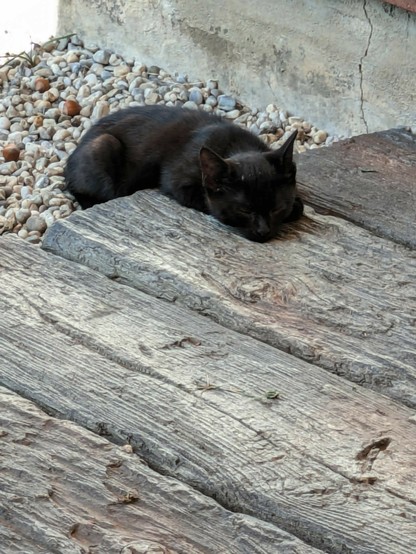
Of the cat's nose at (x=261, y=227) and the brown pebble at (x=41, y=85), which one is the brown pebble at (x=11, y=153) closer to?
the brown pebble at (x=41, y=85)

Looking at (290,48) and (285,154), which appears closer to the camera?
(285,154)

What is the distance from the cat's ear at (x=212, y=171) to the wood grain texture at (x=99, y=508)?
4.72 ft

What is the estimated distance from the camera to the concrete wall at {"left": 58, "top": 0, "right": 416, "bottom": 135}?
4.08 m

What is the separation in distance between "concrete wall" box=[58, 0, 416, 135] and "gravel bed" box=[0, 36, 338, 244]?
79mm

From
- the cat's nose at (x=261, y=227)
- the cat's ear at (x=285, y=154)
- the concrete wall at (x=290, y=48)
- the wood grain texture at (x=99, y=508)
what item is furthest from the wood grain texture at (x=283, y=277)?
the concrete wall at (x=290, y=48)

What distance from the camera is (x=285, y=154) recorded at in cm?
329

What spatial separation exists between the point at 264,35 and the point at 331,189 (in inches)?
55.1

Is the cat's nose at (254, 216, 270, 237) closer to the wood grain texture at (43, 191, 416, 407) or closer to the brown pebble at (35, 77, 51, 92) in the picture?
the wood grain texture at (43, 191, 416, 407)

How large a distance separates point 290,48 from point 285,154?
1306mm

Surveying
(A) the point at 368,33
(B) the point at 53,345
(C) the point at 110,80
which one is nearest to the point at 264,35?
(A) the point at 368,33

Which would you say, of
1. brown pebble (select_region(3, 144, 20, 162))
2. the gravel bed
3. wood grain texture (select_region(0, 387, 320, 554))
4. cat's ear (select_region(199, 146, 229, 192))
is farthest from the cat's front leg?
brown pebble (select_region(3, 144, 20, 162))

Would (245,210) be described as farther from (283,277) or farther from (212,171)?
(283,277)

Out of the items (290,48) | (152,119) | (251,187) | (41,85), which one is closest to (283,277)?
(251,187)

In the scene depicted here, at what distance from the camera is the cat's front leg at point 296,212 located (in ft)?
10.6
